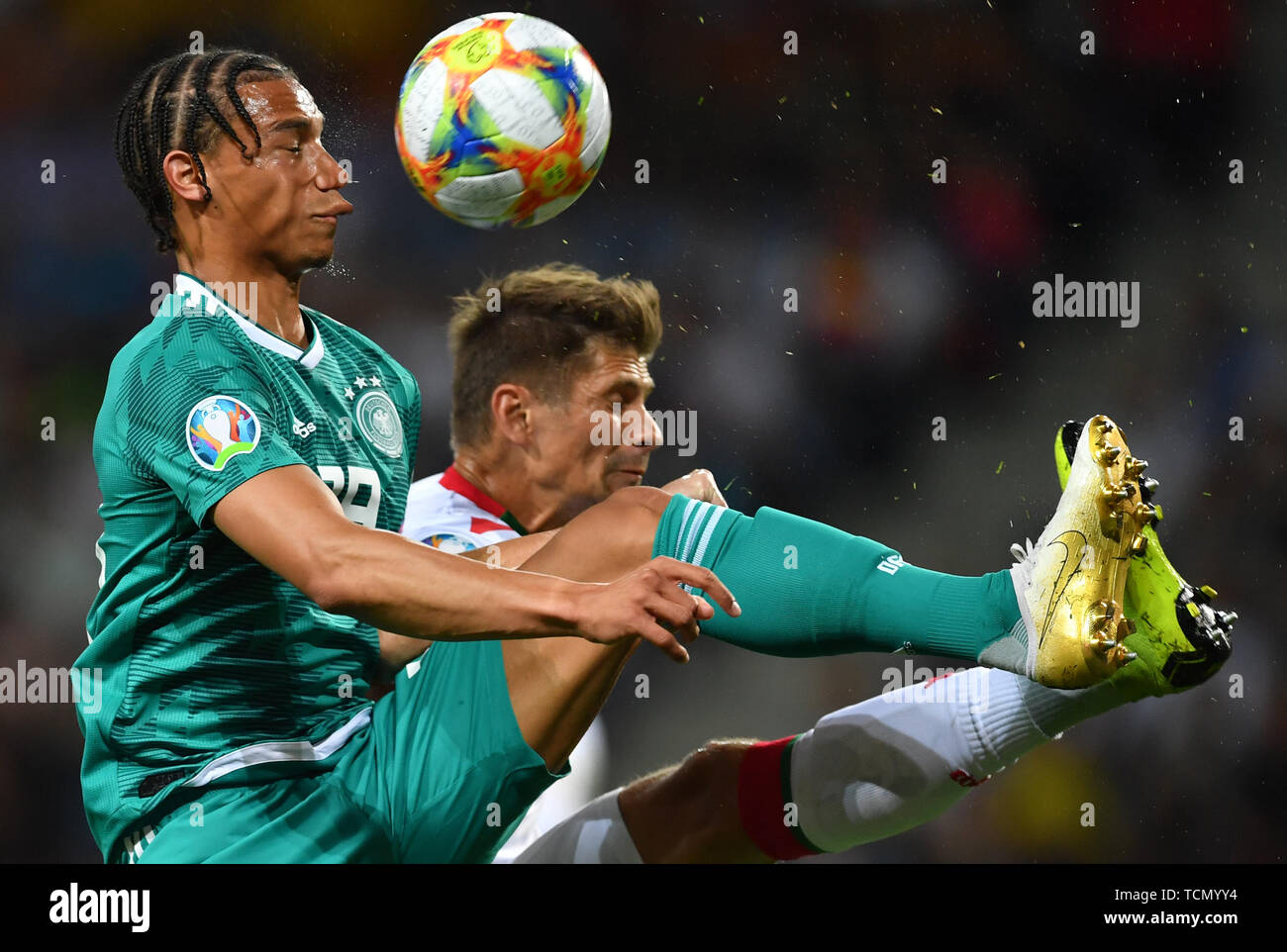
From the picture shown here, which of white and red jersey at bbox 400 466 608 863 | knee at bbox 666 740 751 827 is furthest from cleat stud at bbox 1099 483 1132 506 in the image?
white and red jersey at bbox 400 466 608 863

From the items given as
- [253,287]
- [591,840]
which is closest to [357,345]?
[253,287]

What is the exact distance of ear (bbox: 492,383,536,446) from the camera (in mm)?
3775

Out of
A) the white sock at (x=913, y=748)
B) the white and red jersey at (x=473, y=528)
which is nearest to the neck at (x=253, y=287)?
the white and red jersey at (x=473, y=528)

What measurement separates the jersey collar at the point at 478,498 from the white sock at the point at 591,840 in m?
0.85

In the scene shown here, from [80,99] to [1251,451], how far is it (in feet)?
12.8

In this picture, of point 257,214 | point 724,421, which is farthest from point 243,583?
point 724,421

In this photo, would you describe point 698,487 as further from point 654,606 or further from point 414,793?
point 654,606

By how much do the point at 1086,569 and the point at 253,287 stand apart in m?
1.54

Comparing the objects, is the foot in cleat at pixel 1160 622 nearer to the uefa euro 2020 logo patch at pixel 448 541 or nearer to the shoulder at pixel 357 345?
the shoulder at pixel 357 345

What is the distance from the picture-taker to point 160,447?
225 cm

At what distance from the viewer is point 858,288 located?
15.5 ft

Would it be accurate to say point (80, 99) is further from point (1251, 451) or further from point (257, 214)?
point (1251, 451)

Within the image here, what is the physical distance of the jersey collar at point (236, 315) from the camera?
2.51 meters

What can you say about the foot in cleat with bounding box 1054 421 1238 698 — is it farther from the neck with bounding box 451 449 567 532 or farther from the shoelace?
the neck with bounding box 451 449 567 532
